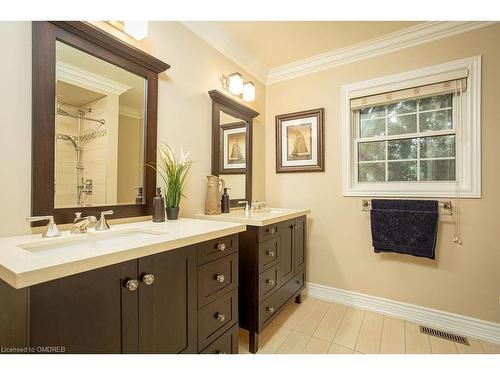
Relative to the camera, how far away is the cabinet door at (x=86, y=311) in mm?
638

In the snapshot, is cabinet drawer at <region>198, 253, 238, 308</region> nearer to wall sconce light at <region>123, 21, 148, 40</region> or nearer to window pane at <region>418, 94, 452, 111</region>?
wall sconce light at <region>123, 21, 148, 40</region>

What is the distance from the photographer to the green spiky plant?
5.10 feet

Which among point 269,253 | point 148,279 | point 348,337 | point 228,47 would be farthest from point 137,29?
point 348,337

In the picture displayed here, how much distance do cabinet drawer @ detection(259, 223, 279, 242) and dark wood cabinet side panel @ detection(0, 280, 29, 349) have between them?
1139 millimetres

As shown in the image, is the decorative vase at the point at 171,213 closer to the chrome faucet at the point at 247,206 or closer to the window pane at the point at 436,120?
the chrome faucet at the point at 247,206

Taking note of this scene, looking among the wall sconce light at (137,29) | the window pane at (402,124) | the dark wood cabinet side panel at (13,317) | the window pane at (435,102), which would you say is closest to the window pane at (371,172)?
the window pane at (402,124)

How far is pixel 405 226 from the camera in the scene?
192 centimetres

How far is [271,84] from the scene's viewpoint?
8.78 feet

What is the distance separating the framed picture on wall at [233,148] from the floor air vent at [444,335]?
1.95m

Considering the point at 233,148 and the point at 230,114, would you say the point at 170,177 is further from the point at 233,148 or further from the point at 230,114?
the point at 230,114

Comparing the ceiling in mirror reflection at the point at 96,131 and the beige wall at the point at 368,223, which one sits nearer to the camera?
the ceiling in mirror reflection at the point at 96,131

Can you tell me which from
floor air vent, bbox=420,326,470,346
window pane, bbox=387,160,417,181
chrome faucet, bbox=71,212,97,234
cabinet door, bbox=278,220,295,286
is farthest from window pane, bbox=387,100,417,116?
chrome faucet, bbox=71,212,97,234

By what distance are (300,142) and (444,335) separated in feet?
6.43
